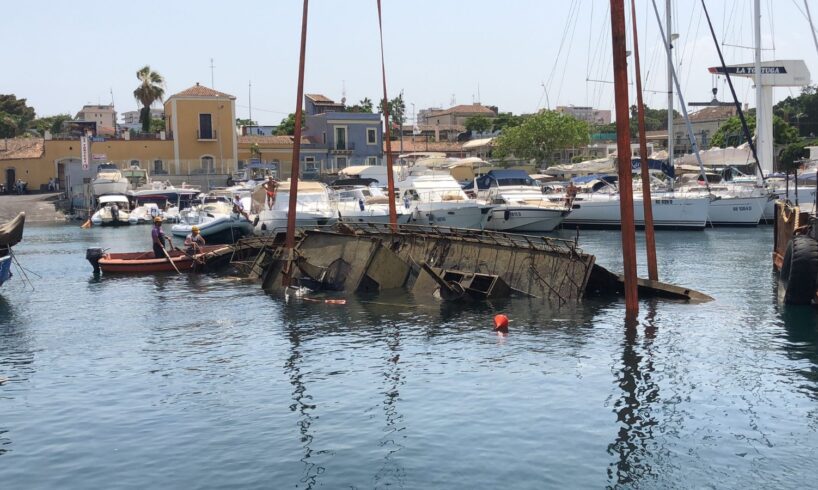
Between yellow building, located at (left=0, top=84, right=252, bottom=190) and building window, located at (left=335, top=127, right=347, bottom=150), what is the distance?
11467 mm

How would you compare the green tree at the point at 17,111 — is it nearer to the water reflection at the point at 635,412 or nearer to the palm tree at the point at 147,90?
the palm tree at the point at 147,90

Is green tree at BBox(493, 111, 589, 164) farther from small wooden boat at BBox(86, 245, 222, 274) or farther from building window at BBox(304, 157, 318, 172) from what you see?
small wooden boat at BBox(86, 245, 222, 274)

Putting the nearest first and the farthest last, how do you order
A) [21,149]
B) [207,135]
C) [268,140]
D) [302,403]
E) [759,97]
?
[302,403] < [759,97] < [207,135] < [21,149] < [268,140]

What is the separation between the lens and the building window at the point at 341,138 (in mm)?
101831

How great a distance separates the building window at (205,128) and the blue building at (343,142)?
406 inches

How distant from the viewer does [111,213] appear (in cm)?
7550

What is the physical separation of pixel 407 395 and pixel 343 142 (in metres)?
85.6

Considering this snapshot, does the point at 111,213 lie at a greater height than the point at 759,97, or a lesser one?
lesser

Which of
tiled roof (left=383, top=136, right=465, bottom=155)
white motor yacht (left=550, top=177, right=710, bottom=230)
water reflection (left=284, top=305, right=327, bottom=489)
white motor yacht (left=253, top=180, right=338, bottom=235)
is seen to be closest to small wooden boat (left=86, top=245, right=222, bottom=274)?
white motor yacht (left=253, top=180, right=338, bottom=235)

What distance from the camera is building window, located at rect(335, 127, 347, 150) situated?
10183 cm

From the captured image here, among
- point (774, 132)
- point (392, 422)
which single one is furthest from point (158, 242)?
point (774, 132)

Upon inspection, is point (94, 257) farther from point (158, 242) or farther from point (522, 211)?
point (522, 211)

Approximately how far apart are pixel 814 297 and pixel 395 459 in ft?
57.2

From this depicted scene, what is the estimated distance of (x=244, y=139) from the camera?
10256 cm
